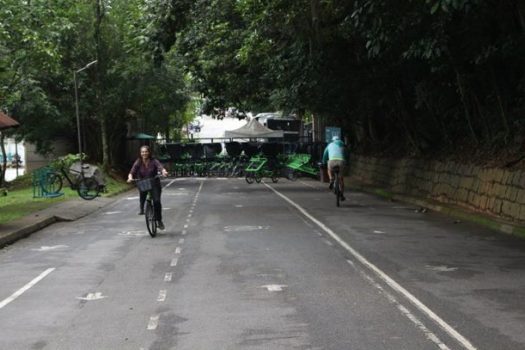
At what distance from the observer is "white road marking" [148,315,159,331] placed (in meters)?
6.58

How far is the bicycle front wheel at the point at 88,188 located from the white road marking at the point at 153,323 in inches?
711

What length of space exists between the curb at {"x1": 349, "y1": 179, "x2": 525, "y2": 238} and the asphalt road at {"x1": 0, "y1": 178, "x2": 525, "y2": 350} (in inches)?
12.7

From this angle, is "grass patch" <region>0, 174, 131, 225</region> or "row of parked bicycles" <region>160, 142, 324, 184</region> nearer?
"grass patch" <region>0, 174, 131, 225</region>

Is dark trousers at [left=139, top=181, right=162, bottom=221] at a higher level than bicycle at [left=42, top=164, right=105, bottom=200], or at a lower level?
higher

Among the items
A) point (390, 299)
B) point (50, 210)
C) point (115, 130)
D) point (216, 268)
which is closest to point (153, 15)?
point (50, 210)

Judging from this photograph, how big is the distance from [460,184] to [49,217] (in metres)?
10.9

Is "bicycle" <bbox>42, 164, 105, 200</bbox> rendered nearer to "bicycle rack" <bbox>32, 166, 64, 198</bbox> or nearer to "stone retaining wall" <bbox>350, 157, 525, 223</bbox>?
"bicycle rack" <bbox>32, 166, 64, 198</bbox>

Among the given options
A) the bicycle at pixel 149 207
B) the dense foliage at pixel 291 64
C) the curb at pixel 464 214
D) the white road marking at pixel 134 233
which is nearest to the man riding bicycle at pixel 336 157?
the curb at pixel 464 214

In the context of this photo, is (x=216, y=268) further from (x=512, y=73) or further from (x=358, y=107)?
(x=358, y=107)

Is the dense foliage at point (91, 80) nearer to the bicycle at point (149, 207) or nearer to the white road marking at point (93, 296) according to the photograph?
the bicycle at point (149, 207)

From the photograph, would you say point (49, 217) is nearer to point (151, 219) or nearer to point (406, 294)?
point (151, 219)

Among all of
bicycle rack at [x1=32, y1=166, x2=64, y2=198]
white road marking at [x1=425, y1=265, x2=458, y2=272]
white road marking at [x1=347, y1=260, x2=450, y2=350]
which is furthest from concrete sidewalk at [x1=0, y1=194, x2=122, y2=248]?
white road marking at [x1=425, y1=265, x2=458, y2=272]

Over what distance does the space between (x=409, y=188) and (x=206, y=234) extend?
11816 millimetres

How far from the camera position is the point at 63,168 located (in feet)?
88.3
